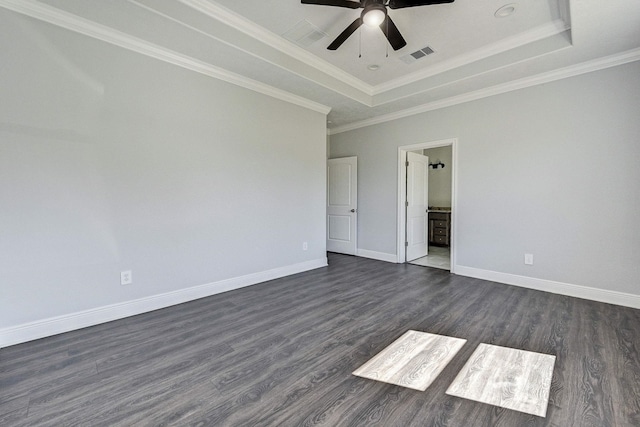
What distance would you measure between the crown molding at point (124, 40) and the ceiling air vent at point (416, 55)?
173cm

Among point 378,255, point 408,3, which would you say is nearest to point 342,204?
point 378,255

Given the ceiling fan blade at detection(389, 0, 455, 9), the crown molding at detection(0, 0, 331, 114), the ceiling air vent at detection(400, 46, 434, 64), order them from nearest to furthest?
the ceiling fan blade at detection(389, 0, 455, 9)
the crown molding at detection(0, 0, 331, 114)
the ceiling air vent at detection(400, 46, 434, 64)

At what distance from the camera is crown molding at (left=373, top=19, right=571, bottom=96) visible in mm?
2953

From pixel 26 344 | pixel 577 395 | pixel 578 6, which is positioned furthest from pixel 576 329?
pixel 26 344

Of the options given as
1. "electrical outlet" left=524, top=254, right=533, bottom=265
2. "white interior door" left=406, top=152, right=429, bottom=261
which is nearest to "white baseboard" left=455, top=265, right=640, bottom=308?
"electrical outlet" left=524, top=254, right=533, bottom=265

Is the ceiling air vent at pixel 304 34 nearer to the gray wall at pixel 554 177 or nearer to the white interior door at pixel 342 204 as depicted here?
the gray wall at pixel 554 177

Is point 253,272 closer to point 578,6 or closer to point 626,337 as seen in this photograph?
point 626,337

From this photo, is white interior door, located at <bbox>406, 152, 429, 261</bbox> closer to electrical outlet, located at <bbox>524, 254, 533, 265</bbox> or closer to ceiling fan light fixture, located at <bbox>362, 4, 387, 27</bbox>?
electrical outlet, located at <bbox>524, 254, 533, 265</bbox>

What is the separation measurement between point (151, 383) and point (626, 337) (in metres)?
3.72

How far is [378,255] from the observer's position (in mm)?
5488

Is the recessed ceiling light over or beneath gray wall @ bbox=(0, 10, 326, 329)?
over

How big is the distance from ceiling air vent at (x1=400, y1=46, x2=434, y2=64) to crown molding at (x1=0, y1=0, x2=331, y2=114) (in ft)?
5.69

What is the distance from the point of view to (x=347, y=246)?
19.5 ft

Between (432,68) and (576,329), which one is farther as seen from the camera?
(432,68)
